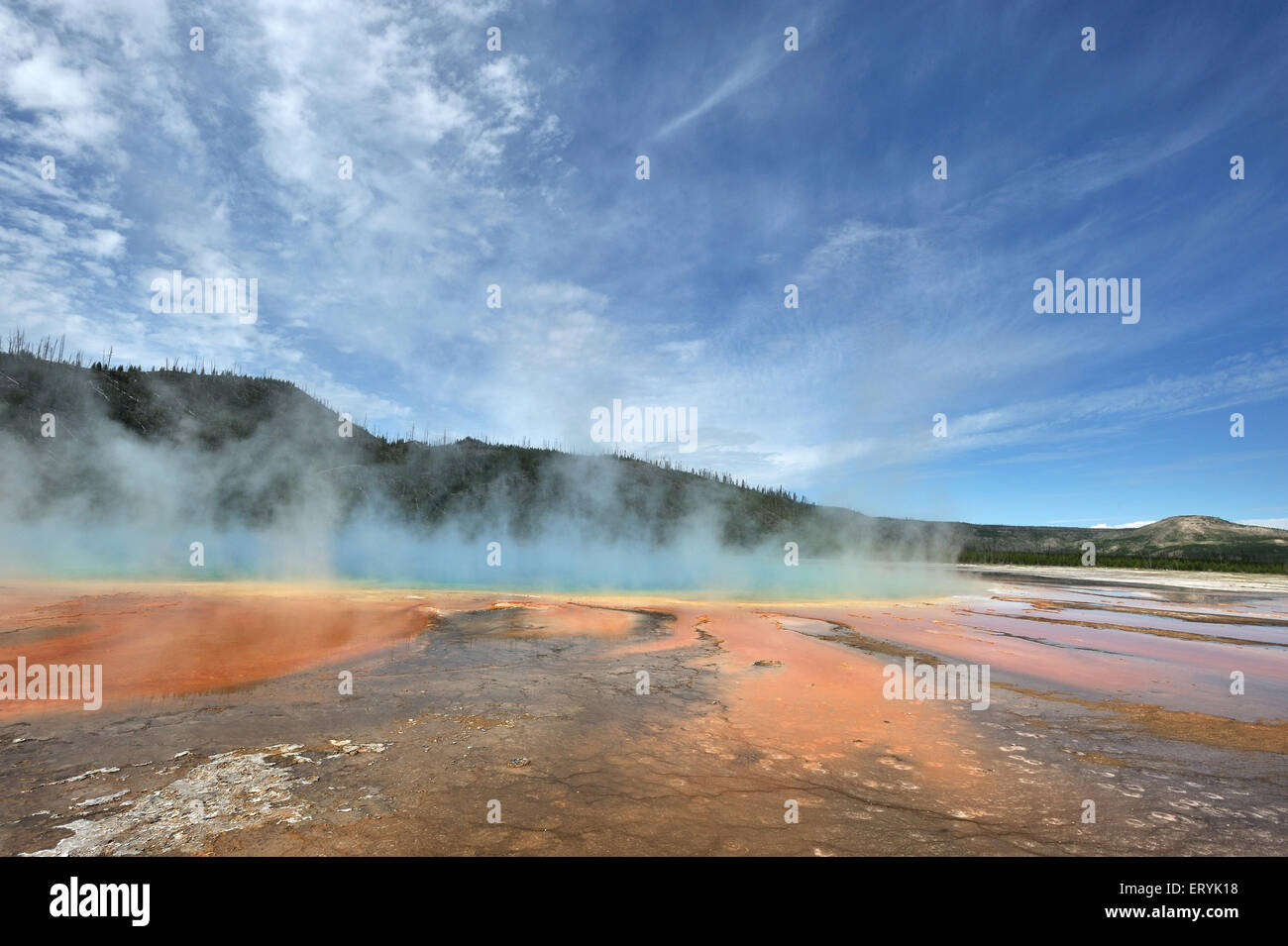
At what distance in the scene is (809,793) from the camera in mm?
4348

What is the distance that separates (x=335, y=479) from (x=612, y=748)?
67.4 meters

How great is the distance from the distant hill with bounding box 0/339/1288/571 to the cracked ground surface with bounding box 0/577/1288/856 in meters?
51.0

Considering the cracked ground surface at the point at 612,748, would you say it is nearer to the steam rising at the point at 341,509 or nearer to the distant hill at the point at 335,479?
the steam rising at the point at 341,509

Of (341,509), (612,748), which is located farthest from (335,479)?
(612,748)

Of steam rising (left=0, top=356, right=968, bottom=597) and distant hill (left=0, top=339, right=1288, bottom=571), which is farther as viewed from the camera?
distant hill (left=0, top=339, right=1288, bottom=571)

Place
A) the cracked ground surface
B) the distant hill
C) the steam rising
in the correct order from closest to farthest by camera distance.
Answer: the cracked ground surface → the steam rising → the distant hill

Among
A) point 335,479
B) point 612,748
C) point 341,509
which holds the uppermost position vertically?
point 335,479

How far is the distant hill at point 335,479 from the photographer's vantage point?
48.6 m

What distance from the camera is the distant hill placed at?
1913 inches

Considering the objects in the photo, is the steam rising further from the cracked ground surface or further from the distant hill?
the cracked ground surface

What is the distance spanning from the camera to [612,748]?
523cm

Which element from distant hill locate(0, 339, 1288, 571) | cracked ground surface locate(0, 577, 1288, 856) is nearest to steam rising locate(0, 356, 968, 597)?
distant hill locate(0, 339, 1288, 571)

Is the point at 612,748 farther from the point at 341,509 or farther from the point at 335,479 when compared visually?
the point at 335,479
